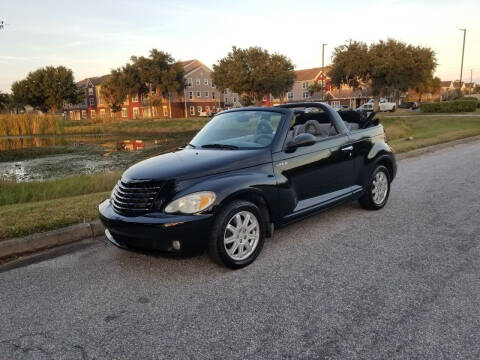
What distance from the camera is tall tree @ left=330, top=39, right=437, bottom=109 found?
42406 mm

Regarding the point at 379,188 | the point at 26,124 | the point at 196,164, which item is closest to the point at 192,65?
the point at 26,124

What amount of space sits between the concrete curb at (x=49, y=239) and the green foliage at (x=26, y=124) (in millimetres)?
33682

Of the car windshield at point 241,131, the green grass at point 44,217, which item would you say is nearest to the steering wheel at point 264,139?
the car windshield at point 241,131

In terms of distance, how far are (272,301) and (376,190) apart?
346 cm

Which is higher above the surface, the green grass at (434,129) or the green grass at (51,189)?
the green grass at (434,129)

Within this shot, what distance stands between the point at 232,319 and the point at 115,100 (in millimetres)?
69030

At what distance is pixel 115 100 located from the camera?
2633 inches

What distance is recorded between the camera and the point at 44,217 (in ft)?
18.4

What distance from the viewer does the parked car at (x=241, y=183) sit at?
3764 mm

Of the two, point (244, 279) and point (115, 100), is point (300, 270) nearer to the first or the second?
point (244, 279)

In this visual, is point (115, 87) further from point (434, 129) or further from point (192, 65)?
point (434, 129)

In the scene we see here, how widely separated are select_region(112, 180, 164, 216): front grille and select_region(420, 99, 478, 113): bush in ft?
134

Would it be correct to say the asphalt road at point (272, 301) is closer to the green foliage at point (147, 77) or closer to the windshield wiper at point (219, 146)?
the windshield wiper at point (219, 146)

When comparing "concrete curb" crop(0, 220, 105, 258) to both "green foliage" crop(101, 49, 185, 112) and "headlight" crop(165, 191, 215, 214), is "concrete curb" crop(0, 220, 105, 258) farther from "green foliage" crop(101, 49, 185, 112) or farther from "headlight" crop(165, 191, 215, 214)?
"green foliage" crop(101, 49, 185, 112)
